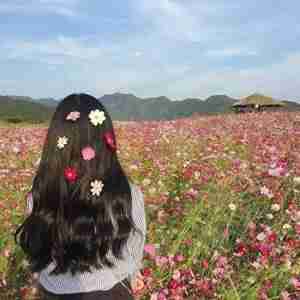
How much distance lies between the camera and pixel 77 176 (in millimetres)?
2092

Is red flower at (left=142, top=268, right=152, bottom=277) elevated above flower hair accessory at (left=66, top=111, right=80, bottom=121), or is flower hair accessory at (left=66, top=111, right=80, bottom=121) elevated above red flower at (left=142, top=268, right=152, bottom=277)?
flower hair accessory at (left=66, top=111, right=80, bottom=121)

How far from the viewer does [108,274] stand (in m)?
2.33

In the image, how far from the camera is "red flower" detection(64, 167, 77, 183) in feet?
6.79

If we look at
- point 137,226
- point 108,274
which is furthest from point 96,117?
point 108,274

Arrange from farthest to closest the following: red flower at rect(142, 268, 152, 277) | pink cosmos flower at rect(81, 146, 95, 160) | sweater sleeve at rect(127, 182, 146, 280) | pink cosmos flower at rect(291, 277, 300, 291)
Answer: red flower at rect(142, 268, 152, 277), pink cosmos flower at rect(291, 277, 300, 291), sweater sleeve at rect(127, 182, 146, 280), pink cosmos flower at rect(81, 146, 95, 160)

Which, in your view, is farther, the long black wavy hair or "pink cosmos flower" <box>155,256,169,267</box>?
"pink cosmos flower" <box>155,256,169,267</box>

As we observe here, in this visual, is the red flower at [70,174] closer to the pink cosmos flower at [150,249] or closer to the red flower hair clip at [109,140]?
the red flower hair clip at [109,140]

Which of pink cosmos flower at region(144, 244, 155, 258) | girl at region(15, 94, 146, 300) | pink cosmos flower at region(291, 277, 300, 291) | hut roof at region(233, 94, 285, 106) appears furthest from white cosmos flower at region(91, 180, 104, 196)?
hut roof at region(233, 94, 285, 106)

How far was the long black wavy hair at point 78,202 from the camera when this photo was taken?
2094mm

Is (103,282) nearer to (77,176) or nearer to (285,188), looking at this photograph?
(77,176)

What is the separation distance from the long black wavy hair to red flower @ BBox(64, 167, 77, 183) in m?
0.02

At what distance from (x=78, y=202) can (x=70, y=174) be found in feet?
0.50

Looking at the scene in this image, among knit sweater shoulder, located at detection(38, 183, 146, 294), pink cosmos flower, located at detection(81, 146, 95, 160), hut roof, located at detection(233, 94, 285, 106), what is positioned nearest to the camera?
pink cosmos flower, located at detection(81, 146, 95, 160)

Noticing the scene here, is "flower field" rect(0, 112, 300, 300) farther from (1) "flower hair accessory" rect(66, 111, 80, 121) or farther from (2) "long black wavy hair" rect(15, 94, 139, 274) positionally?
(1) "flower hair accessory" rect(66, 111, 80, 121)
